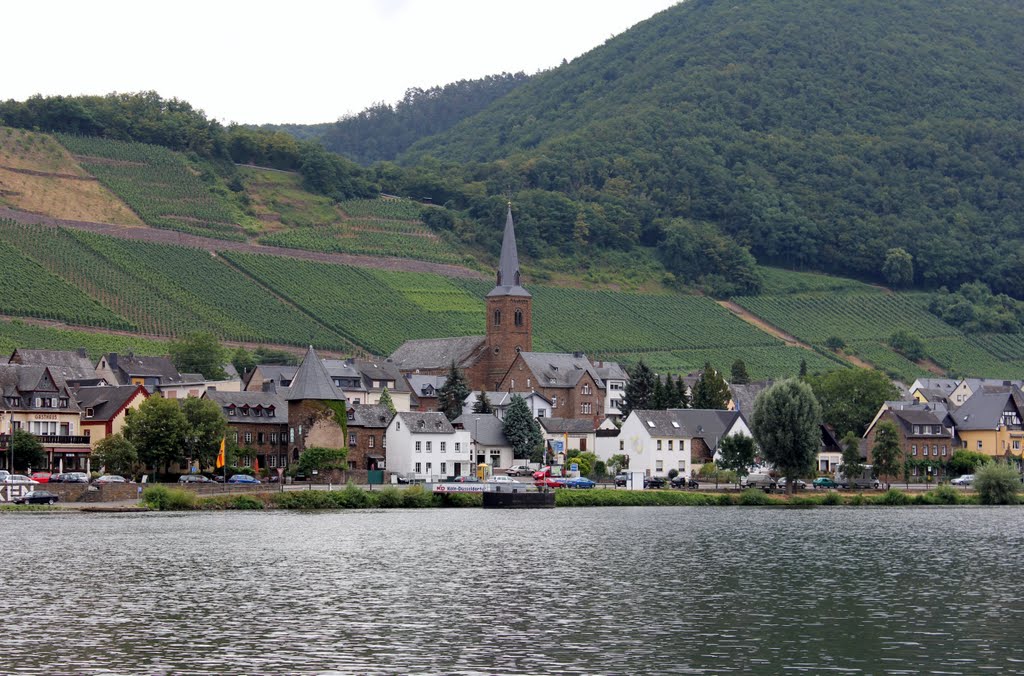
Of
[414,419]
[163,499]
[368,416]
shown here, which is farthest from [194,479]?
[414,419]

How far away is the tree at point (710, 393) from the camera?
126 m

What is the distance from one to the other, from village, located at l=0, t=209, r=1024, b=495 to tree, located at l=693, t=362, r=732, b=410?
164 centimetres

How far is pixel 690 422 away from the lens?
113m

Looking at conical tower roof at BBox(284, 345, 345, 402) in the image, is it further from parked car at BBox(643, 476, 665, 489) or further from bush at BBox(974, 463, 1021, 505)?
bush at BBox(974, 463, 1021, 505)

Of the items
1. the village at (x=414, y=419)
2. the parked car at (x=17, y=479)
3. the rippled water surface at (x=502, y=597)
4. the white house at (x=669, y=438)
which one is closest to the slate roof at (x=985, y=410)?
the village at (x=414, y=419)

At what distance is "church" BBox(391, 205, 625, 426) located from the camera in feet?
460

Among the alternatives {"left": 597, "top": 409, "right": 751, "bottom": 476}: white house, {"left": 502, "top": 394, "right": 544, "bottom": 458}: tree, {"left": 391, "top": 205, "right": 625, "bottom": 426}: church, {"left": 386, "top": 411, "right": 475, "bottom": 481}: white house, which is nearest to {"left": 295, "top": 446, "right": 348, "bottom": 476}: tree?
{"left": 386, "top": 411, "right": 475, "bottom": 481}: white house

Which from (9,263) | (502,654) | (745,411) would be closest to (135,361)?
(9,263)

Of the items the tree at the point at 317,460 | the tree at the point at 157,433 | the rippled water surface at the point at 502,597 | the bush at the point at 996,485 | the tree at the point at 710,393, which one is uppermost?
the tree at the point at 710,393

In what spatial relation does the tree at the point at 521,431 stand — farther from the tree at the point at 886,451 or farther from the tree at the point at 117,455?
the tree at the point at 117,455

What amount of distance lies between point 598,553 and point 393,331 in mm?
112412

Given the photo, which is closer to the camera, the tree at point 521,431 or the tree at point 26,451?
the tree at point 26,451

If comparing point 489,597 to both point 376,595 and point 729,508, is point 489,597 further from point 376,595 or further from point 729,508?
point 729,508

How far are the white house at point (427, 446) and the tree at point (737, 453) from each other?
17.6 meters
